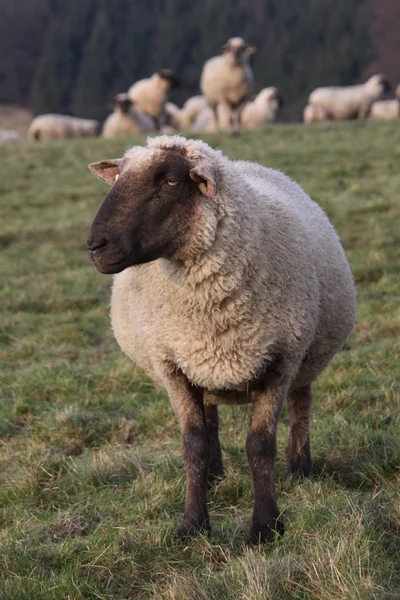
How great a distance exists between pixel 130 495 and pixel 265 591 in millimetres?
1299

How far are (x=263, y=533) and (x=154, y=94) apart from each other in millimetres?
19073

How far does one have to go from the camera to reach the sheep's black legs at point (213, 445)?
409 centimetres

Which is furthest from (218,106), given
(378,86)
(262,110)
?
(378,86)

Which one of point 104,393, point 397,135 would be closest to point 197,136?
point 397,135

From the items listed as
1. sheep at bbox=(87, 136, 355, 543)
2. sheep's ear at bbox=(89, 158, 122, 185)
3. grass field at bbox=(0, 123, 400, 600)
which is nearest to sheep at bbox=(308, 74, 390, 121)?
grass field at bbox=(0, 123, 400, 600)

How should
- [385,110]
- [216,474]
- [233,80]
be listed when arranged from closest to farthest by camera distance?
[216,474] → [233,80] → [385,110]

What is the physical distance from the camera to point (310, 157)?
13.0 metres

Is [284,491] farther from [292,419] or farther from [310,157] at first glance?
[310,157]

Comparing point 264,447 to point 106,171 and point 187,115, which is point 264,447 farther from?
point 187,115

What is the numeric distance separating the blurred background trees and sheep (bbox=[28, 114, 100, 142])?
28.9 m

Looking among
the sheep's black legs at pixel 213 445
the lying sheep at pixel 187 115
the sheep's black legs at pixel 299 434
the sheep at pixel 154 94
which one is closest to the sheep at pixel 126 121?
the sheep at pixel 154 94

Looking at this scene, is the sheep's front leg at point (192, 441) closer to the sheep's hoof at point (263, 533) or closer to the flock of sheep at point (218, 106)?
the sheep's hoof at point (263, 533)

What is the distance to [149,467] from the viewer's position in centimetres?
419

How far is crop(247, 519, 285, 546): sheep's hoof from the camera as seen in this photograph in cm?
328
